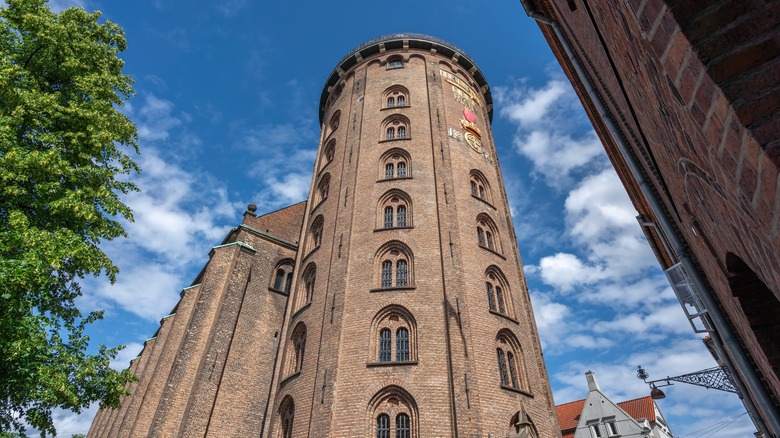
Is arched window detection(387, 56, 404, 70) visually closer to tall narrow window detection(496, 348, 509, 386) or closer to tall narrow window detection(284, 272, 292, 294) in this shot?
tall narrow window detection(284, 272, 292, 294)

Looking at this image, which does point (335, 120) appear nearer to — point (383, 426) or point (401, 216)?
point (401, 216)

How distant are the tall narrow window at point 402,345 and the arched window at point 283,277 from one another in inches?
383

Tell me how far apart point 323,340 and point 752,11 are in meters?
14.9

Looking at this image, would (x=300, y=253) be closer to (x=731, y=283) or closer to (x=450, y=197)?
(x=450, y=197)

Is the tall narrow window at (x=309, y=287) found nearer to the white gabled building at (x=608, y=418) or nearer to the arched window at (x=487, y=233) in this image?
the arched window at (x=487, y=233)

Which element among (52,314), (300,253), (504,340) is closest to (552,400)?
(504,340)

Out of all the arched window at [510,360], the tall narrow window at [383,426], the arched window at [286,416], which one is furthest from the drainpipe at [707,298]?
the arched window at [286,416]

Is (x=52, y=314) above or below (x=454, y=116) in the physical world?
below

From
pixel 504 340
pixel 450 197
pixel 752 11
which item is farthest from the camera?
pixel 450 197

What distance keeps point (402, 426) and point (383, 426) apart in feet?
1.93

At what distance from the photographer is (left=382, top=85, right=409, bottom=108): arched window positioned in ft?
74.2

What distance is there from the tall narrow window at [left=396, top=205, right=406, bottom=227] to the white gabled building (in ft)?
80.7

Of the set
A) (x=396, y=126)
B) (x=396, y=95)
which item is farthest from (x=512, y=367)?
(x=396, y=95)

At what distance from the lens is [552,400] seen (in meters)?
15.7
